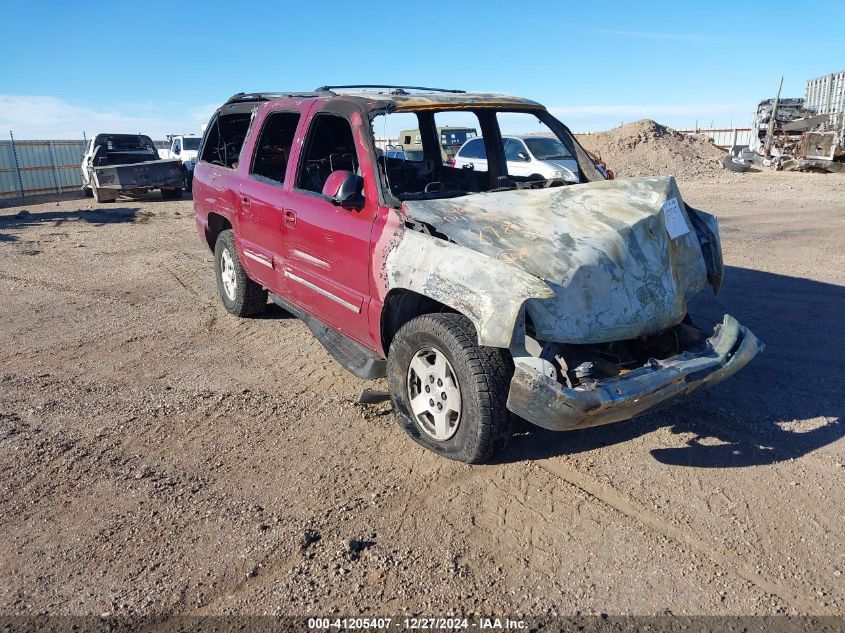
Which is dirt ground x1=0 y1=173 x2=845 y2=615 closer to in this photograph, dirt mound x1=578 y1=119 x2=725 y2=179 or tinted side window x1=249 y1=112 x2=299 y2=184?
tinted side window x1=249 y1=112 x2=299 y2=184

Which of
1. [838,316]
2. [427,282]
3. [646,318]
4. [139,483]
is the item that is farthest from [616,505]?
[838,316]

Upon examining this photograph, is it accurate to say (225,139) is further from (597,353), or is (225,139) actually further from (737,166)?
(737,166)

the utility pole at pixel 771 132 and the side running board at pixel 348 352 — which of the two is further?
the utility pole at pixel 771 132

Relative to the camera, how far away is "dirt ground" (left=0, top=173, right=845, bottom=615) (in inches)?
108

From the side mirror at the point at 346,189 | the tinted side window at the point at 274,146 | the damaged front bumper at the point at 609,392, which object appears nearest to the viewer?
the damaged front bumper at the point at 609,392

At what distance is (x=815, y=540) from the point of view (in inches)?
119

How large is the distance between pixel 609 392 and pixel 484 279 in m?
0.82

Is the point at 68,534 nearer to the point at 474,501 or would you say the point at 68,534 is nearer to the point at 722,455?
the point at 474,501

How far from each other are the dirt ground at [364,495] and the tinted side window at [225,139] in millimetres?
1858

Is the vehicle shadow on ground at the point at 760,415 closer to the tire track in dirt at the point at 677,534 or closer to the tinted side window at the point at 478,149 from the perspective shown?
the tire track in dirt at the point at 677,534

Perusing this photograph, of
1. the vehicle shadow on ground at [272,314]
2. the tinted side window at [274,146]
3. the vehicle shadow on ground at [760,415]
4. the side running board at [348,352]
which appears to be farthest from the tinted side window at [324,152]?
the vehicle shadow on ground at [760,415]

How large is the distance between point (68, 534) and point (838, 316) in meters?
6.47

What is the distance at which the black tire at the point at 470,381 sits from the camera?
10.9 ft

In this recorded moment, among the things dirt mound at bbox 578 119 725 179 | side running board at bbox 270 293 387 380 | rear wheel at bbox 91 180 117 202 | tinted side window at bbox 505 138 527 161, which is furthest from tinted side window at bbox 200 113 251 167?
dirt mound at bbox 578 119 725 179
